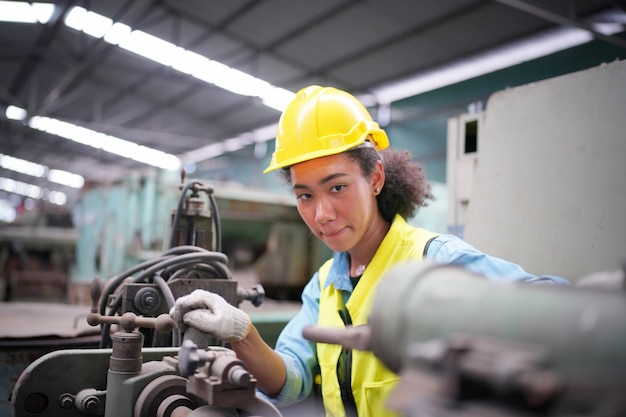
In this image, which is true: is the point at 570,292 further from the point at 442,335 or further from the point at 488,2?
the point at 488,2

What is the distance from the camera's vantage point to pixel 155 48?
7039 millimetres

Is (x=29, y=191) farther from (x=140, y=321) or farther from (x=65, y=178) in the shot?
(x=140, y=321)

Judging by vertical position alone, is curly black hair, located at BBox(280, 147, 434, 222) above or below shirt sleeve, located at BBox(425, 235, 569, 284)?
above

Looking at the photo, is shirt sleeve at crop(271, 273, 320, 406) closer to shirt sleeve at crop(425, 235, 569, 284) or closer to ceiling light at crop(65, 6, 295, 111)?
shirt sleeve at crop(425, 235, 569, 284)

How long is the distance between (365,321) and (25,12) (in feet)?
22.4

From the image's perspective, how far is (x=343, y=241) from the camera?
1216mm

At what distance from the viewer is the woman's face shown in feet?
Result: 3.89

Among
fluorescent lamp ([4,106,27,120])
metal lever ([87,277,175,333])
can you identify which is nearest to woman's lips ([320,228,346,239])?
metal lever ([87,277,175,333])

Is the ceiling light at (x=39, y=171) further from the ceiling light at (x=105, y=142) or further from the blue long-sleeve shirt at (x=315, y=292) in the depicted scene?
the blue long-sleeve shirt at (x=315, y=292)

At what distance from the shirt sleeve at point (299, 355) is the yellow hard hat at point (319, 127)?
1.34 ft

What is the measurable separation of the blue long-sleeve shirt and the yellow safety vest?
4cm

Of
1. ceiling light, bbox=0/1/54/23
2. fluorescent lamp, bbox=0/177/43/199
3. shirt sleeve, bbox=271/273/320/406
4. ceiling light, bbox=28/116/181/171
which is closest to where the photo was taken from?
shirt sleeve, bbox=271/273/320/406

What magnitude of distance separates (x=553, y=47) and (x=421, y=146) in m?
2.36

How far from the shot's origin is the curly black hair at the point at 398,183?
1.36 m
